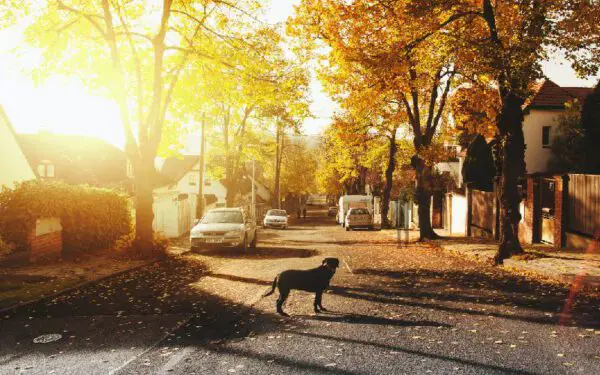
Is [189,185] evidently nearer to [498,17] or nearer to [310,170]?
[310,170]

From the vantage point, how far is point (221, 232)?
19.1 metres

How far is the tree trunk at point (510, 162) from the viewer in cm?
1564

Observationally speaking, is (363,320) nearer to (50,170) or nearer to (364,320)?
(364,320)

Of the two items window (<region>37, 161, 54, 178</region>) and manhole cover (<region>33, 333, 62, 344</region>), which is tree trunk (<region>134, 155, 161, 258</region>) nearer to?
manhole cover (<region>33, 333, 62, 344</region>)

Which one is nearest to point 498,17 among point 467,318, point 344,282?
point 344,282

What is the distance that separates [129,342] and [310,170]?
85.5m

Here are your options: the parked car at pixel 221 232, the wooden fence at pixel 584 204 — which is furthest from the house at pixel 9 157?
the wooden fence at pixel 584 204

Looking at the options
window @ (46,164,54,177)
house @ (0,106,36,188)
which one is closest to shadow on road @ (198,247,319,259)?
house @ (0,106,36,188)

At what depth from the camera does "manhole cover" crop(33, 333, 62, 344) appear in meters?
6.85

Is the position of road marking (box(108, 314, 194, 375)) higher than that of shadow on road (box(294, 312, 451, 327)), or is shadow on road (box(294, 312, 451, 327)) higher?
shadow on road (box(294, 312, 451, 327))

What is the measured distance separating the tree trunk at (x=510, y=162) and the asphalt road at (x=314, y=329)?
386 centimetres

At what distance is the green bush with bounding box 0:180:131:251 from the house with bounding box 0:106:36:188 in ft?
44.9

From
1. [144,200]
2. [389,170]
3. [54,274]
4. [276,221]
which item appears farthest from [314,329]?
[276,221]

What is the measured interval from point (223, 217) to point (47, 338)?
13.8 m
